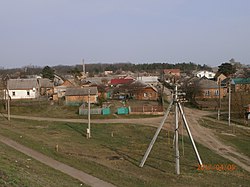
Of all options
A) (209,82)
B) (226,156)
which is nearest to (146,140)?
(226,156)

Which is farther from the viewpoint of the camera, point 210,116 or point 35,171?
point 210,116

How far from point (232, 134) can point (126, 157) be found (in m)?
17.5

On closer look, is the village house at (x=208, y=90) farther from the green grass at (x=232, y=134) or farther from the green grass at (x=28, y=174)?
the green grass at (x=28, y=174)

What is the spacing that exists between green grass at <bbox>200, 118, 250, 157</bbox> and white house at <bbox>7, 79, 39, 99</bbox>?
111 feet

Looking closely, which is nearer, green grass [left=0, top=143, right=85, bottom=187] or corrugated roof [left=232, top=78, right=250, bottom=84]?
green grass [left=0, top=143, right=85, bottom=187]

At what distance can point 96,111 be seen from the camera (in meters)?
44.7

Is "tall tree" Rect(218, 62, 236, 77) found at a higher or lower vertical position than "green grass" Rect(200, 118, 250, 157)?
higher

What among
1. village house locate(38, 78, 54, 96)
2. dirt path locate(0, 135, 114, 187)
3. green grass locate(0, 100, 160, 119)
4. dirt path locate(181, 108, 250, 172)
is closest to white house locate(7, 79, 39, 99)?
village house locate(38, 78, 54, 96)

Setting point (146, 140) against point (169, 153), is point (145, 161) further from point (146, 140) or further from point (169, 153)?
point (146, 140)

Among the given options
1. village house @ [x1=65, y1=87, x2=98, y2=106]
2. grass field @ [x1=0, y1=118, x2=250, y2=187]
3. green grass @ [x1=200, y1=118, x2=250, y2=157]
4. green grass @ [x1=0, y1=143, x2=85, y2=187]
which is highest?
village house @ [x1=65, y1=87, x2=98, y2=106]

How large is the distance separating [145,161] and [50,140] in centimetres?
921

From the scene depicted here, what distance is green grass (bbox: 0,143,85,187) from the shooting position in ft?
38.3

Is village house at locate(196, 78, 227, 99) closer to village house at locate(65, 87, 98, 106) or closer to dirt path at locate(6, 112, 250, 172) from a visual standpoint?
dirt path at locate(6, 112, 250, 172)

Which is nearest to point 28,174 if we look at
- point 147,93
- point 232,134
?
point 232,134
